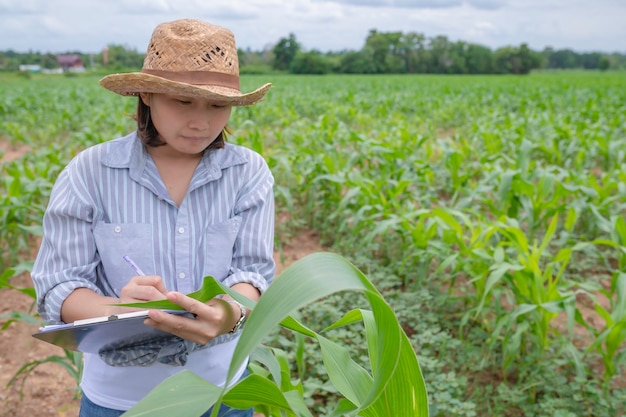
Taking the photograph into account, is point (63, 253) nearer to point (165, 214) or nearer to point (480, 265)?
point (165, 214)

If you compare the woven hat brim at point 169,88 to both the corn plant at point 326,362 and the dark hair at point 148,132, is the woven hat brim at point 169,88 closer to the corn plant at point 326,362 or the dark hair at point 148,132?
the dark hair at point 148,132

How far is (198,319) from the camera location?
1113 mm

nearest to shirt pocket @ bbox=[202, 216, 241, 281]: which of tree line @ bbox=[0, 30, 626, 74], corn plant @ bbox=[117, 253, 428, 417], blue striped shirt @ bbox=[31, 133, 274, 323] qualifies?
blue striped shirt @ bbox=[31, 133, 274, 323]

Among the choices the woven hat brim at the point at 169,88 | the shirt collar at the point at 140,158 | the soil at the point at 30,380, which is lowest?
the soil at the point at 30,380

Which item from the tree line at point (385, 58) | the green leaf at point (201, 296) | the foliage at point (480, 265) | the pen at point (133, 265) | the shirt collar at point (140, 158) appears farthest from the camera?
the tree line at point (385, 58)

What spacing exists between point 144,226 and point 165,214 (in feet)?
0.19

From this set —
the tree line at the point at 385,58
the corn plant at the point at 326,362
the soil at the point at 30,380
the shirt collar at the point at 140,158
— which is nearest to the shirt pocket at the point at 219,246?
the shirt collar at the point at 140,158

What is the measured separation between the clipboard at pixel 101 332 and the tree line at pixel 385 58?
168ft

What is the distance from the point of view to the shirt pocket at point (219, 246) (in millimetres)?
1308

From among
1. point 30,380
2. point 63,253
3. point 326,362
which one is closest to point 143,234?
point 63,253

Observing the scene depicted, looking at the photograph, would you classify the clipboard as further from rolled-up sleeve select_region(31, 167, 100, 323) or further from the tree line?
the tree line

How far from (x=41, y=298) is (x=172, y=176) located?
0.38 meters

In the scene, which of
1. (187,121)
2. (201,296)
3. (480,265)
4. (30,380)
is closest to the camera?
(201,296)

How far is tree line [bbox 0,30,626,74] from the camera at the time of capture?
52.0 m
